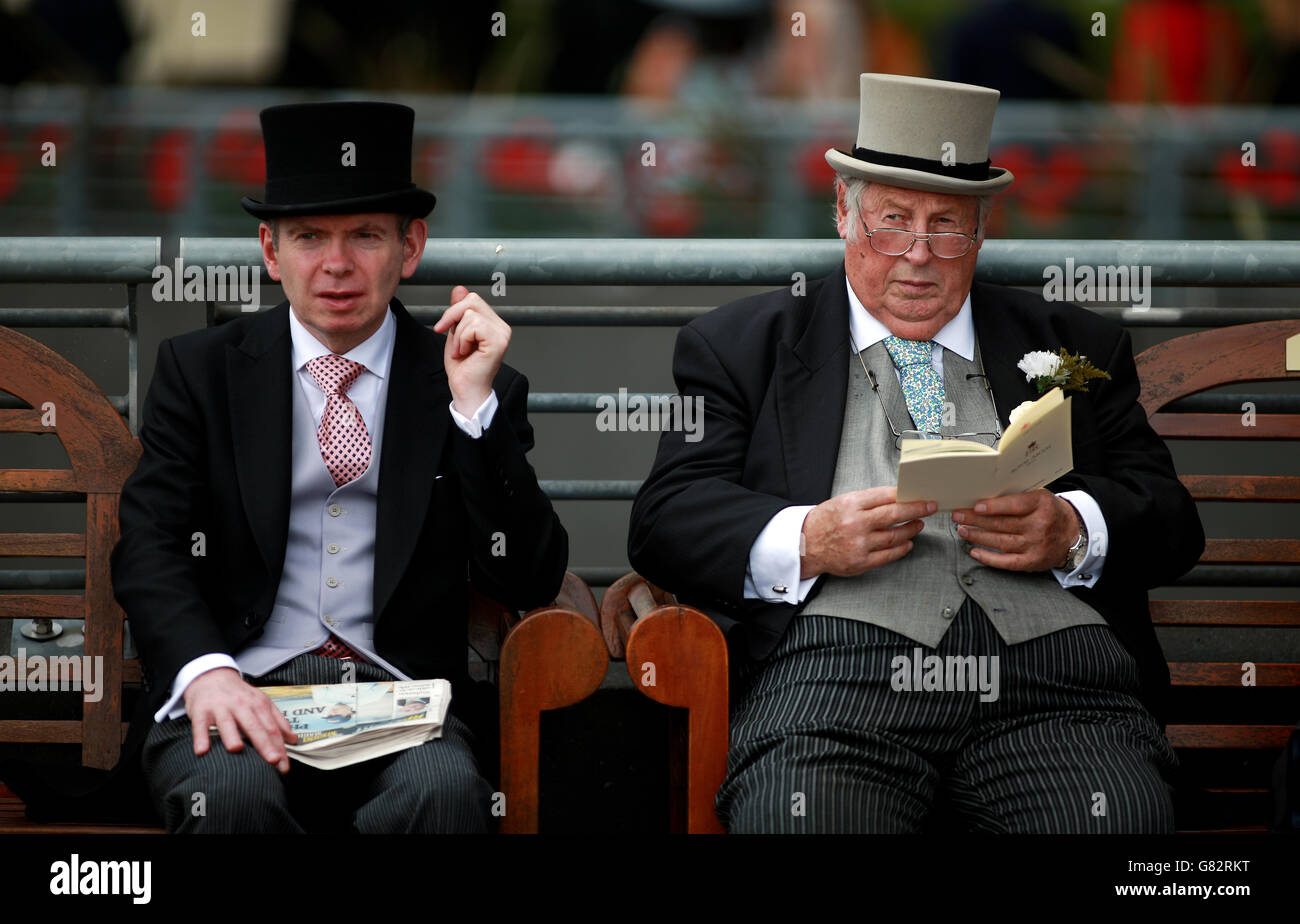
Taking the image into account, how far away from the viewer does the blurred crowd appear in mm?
9898

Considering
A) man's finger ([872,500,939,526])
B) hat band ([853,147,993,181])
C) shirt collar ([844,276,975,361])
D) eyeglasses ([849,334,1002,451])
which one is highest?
hat band ([853,147,993,181])

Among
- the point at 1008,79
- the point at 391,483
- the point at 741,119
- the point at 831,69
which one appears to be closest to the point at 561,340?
the point at 741,119

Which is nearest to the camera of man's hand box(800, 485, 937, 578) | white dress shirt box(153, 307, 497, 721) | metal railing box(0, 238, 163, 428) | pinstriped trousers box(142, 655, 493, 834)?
pinstriped trousers box(142, 655, 493, 834)

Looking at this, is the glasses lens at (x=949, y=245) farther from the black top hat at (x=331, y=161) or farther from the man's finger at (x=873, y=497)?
the black top hat at (x=331, y=161)

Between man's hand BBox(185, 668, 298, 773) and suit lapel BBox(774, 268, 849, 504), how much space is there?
0.96 m

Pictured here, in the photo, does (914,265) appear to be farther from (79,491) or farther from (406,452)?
(79,491)

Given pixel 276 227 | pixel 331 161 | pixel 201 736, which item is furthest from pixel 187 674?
pixel 331 161

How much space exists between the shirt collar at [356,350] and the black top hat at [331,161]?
0.21 meters

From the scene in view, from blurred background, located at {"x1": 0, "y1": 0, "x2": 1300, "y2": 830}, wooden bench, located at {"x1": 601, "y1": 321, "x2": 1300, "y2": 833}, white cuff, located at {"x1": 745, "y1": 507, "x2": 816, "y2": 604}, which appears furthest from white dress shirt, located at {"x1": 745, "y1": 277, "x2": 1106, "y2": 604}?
blurred background, located at {"x1": 0, "y1": 0, "x2": 1300, "y2": 830}

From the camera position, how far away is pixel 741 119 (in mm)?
9945

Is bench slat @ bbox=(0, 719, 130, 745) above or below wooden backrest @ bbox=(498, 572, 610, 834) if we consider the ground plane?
below

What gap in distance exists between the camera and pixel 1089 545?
2658 mm

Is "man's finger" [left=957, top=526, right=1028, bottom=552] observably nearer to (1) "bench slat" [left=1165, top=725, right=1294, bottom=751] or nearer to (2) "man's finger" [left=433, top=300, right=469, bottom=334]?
(1) "bench slat" [left=1165, top=725, right=1294, bottom=751]

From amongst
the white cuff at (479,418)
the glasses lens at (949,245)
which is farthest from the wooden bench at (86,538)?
the glasses lens at (949,245)
